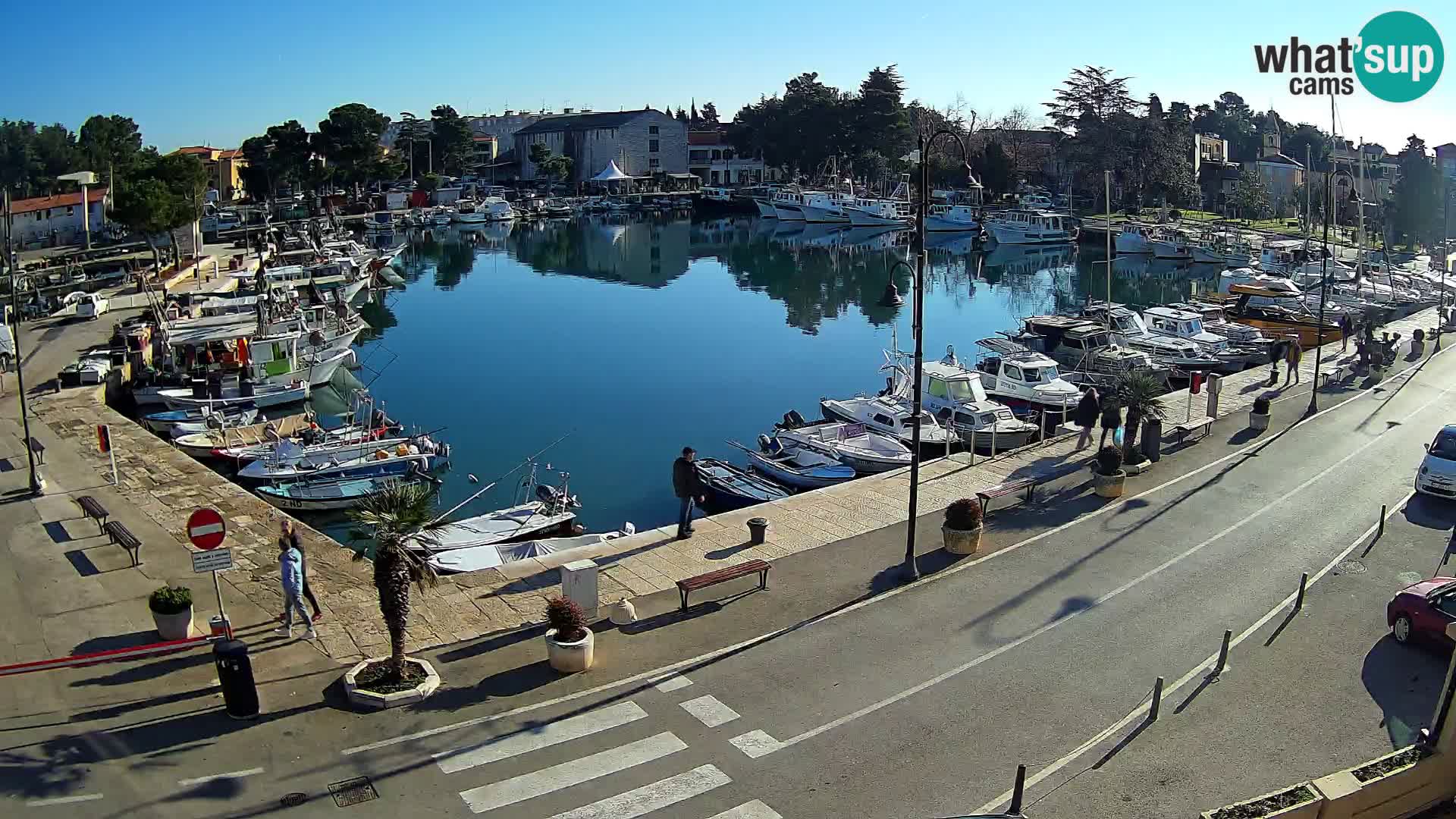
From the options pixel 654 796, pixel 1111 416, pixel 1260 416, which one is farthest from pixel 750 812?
pixel 1260 416

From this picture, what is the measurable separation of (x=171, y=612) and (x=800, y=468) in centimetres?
1781

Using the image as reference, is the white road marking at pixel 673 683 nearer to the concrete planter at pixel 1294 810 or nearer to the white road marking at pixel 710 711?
the white road marking at pixel 710 711

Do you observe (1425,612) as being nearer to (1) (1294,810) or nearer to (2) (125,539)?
(1) (1294,810)

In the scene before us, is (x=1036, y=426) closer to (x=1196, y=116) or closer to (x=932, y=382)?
(x=932, y=382)

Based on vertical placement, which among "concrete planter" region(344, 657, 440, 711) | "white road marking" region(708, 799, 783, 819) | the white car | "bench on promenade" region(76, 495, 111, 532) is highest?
the white car

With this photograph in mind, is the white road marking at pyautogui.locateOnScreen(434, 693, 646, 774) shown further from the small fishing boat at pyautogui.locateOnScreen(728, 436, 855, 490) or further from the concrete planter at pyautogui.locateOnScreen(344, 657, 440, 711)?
the small fishing boat at pyautogui.locateOnScreen(728, 436, 855, 490)

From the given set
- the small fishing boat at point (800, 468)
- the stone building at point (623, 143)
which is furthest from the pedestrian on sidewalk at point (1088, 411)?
the stone building at point (623, 143)

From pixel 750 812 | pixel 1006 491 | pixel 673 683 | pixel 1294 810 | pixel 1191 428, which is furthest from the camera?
pixel 1191 428

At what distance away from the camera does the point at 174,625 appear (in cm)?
1488

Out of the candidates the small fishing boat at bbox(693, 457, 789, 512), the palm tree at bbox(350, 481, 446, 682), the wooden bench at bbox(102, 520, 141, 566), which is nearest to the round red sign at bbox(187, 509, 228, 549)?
the palm tree at bbox(350, 481, 446, 682)

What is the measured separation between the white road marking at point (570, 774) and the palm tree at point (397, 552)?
270 cm

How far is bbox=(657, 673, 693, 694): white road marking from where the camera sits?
554 inches

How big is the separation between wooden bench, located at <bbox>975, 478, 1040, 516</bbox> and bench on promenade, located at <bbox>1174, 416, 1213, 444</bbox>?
6126mm

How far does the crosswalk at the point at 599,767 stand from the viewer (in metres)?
11.4
